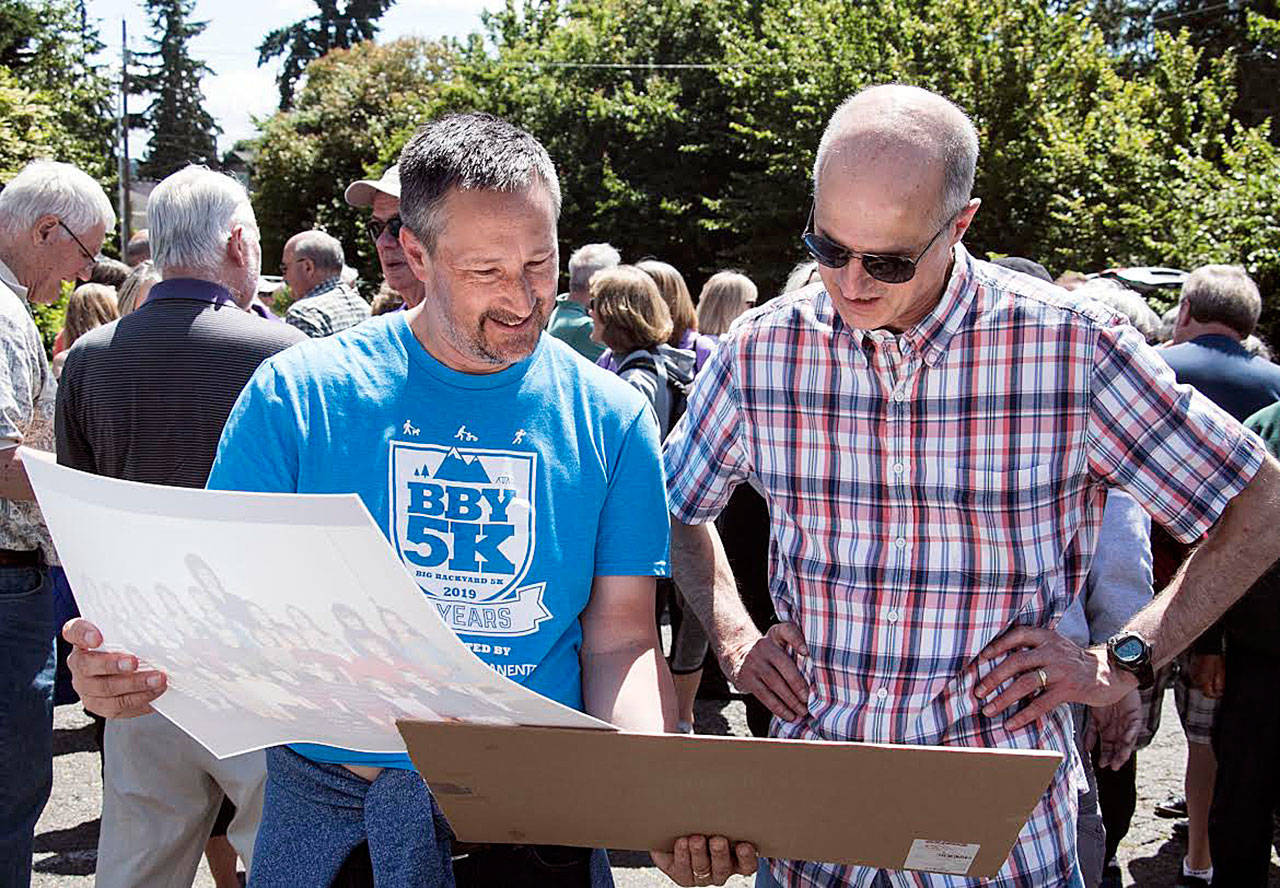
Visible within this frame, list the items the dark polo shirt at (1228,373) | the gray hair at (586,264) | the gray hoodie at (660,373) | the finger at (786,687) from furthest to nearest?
the gray hair at (586,264) → the gray hoodie at (660,373) → the dark polo shirt at (1228,373) → the finger at (786,687)

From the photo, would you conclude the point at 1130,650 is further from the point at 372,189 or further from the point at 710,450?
the point at 372,189

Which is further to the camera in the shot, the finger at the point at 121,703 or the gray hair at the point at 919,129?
the gray hair at the point at 919,129

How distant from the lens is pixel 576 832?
173 centimetres

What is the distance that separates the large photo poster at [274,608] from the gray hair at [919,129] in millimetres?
990

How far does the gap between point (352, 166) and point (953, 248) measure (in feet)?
97.0

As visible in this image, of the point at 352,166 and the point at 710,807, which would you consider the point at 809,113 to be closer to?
the point at 352,166

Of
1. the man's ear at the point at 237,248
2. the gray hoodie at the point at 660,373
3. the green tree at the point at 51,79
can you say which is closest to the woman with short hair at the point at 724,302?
the gray hoodie at the point at 660,373

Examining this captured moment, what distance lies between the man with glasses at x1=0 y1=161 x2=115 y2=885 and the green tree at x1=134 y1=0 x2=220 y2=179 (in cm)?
6009

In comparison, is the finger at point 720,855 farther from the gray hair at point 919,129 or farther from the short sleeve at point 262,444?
the gray hair at point 919,129

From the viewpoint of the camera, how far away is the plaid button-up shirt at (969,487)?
201 centimetres

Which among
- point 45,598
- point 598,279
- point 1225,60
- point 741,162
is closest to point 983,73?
point 1225,60

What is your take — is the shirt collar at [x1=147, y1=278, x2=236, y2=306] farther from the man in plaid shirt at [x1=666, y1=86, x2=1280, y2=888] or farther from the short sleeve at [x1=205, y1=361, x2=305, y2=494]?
the man in plaid shirt at [x1=666, y1=86, x2=1280, y2=888]

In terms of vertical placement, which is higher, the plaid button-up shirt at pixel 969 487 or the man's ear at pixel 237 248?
the man's ear at pixel 237 248

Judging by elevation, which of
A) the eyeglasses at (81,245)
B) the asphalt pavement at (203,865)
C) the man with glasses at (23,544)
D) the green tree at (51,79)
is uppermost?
the green tree at (51,79)
